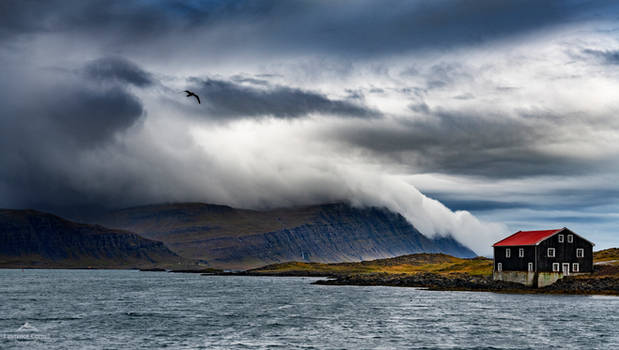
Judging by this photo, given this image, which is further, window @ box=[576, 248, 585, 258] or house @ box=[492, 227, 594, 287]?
window @ box=[576, 248, 585, 258]

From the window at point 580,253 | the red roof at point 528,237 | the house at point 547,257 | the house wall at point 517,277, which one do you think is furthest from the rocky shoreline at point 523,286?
the red roof at point 528,237

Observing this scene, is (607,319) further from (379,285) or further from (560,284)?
(379,285)

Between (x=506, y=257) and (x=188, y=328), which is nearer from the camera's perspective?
(x=188, y=328)

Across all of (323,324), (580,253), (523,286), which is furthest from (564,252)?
(323,324)

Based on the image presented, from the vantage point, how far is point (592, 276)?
5290 inches

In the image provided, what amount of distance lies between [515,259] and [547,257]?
728cm

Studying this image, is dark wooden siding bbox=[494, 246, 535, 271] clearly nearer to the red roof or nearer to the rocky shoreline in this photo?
the red roof

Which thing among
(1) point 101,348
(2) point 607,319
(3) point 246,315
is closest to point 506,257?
(2) point 607,319

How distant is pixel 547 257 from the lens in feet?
427

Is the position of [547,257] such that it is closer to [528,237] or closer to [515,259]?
[515,259]

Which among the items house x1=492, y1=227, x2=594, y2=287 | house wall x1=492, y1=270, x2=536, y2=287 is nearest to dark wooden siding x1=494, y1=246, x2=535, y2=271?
house x1=492, y1=227, x2=594, y2=287

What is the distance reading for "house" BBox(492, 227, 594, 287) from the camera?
427 feet

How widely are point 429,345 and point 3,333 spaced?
4995 cm

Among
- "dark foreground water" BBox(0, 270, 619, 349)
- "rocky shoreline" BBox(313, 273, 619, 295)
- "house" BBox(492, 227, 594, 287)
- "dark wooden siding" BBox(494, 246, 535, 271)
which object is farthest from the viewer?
"dark wooden siding" BBox(494, 246, 535, 271)
